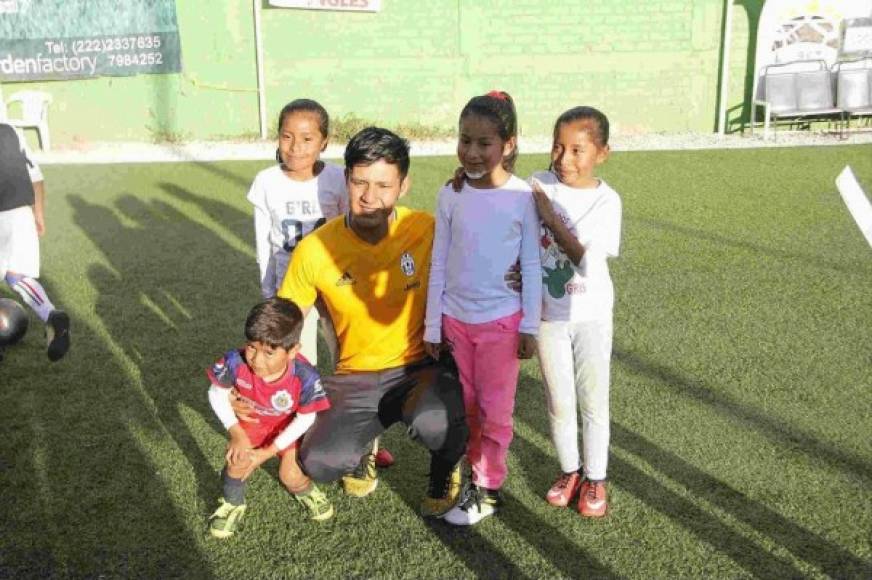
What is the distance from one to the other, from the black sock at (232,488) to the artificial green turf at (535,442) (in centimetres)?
14

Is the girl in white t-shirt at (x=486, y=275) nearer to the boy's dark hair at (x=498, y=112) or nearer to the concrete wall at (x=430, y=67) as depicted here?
the boy's dark hair at (x=498, y=112)

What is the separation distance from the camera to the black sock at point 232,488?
139 inches

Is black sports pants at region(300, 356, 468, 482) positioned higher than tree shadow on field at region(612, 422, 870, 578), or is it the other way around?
black sports pants at region(300, 356, 468, 482)

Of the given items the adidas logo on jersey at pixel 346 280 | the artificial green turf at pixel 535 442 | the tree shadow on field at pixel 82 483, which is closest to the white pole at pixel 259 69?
the artificial green turf at pixel 535 442

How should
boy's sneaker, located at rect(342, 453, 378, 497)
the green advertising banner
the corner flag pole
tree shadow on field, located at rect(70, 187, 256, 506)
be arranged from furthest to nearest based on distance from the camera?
the green advertising banner
tree shadow on field, located at rect(70, 187, 256, 506)
boy's sneaker, located at rect(342, 453, 378, 497)
the corner flag pole

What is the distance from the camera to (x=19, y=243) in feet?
18.4

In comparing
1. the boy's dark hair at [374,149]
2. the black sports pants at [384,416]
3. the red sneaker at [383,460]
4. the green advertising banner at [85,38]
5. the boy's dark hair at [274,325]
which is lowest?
the red sneaker at [383,460]

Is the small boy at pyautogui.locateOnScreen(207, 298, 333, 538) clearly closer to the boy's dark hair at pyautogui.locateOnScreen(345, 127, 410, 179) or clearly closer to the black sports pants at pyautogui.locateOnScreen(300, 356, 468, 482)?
the black sports pants at pyautogui.locateOnScreen(300, 356, 468, 482)

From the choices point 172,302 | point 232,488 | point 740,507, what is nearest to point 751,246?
point 740,507

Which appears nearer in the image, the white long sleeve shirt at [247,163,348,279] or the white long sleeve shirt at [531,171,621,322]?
the white long sleeve shirt at [531,171,621,322]

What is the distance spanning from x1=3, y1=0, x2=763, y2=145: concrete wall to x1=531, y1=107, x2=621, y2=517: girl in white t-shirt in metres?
12.4

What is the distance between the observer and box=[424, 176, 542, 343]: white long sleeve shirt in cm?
334

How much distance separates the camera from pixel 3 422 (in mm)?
4574

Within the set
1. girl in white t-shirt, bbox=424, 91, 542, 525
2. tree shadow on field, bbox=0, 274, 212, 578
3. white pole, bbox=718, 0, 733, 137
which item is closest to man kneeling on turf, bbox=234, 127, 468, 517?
girl in white t-shirt, bbox=424, 91, 542, 525
